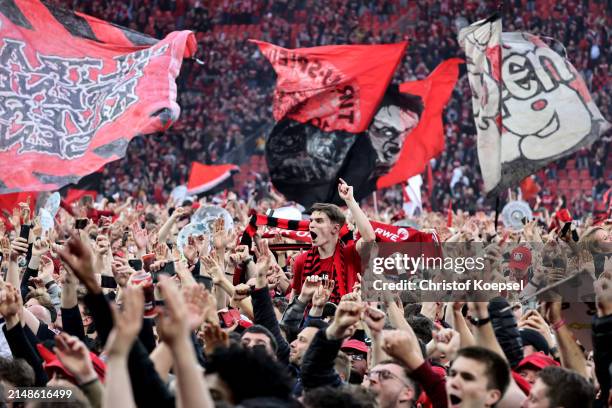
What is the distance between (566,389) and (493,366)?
0.95 feet

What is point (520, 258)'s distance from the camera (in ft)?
21.9

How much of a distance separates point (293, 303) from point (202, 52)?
27583 millimetres

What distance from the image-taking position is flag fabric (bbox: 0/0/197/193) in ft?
31.6

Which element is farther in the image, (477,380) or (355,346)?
(355,346)

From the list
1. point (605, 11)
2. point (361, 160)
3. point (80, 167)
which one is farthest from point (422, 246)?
point (605, 11)

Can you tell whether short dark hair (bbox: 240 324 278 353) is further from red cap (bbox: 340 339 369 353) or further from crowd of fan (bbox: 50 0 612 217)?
crowd of fan (bbox: 50 0 612 217)

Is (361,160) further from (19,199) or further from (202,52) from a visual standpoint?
(202,52)

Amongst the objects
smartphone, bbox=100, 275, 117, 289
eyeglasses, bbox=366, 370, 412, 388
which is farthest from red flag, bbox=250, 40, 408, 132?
eyeglasses, bbox=366, 370, 412, 388

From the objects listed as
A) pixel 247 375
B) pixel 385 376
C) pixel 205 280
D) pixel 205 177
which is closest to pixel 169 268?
pixel 205 280

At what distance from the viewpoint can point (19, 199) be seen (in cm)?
1191

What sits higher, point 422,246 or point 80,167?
point 80,167

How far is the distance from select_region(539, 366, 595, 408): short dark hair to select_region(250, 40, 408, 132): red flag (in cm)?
827

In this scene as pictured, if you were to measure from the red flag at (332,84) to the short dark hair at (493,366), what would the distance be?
8.28 m

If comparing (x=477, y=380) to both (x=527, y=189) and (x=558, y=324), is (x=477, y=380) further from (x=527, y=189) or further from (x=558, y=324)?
(x=527, y=189)
